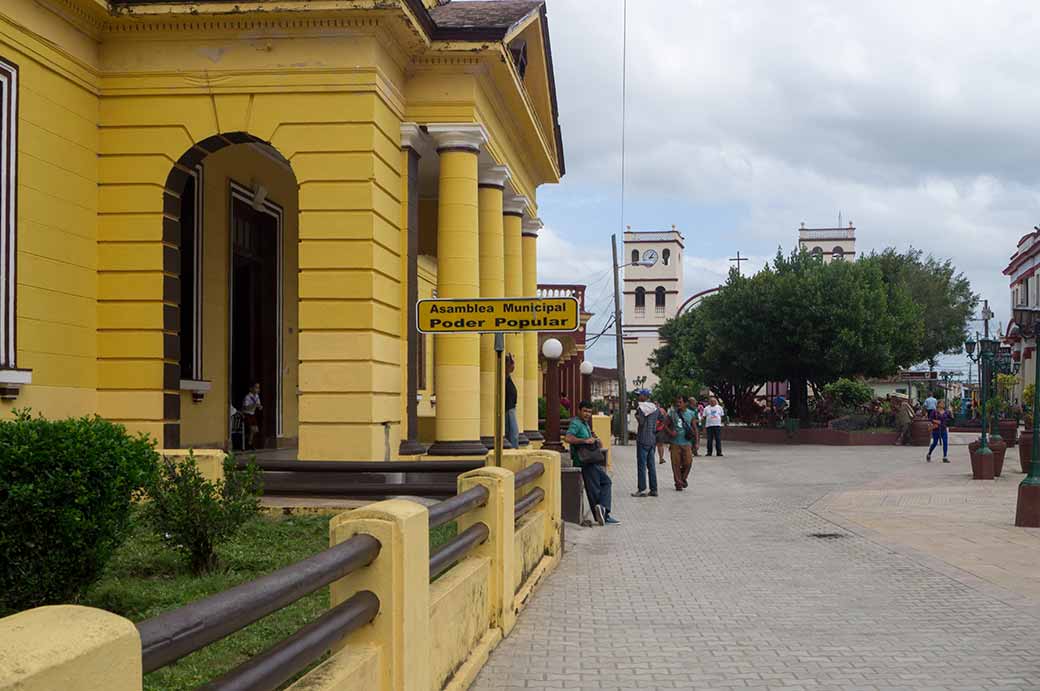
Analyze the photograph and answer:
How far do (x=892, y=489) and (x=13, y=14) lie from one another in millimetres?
15992

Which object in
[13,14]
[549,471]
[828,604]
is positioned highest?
[13,14]

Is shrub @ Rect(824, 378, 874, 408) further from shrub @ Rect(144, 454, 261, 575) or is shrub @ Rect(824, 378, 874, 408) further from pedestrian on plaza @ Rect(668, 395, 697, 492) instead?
shrub @ Rect(144, 454, 261, 575)

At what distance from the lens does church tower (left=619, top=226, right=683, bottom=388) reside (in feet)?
391

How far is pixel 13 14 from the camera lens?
11438 millimetres

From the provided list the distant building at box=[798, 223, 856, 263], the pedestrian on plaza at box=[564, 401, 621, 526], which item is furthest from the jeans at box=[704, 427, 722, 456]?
the distant building at box=[798, 223, 856, 263]

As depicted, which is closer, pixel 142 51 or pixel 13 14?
pixel 13 14

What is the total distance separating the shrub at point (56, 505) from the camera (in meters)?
6.30

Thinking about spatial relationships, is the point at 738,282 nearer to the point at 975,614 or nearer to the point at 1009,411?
the point at 1009,411

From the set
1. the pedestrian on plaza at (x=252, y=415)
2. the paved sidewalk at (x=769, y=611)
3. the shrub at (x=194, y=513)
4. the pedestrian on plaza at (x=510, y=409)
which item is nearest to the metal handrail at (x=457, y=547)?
the paved sidewalk at (x=769, y=611)

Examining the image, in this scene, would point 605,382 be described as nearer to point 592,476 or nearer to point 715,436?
point 715,436

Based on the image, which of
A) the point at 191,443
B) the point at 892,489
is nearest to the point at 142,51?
the point at 191,443

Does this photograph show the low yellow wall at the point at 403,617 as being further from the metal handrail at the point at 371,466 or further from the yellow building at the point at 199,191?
the yellow building at the point at 199,191

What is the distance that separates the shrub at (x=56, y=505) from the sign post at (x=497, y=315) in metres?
3.31

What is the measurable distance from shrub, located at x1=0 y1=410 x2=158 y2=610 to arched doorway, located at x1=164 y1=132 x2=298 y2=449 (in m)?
7.30
